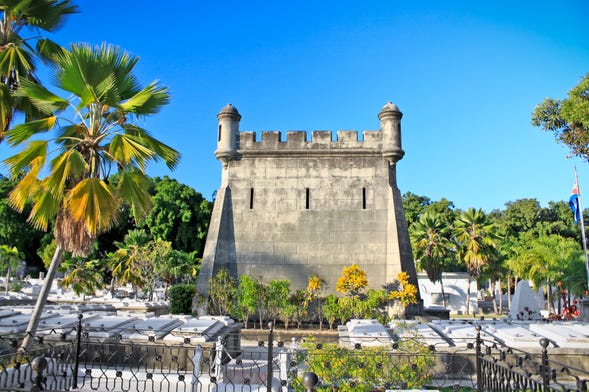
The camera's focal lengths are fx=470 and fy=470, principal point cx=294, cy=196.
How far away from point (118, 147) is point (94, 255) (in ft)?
126

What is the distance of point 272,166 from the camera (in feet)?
58.2

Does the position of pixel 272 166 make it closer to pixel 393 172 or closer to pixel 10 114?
pixel 393 172

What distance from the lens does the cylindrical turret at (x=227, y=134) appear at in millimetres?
17672

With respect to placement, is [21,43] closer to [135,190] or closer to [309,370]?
[135,190]

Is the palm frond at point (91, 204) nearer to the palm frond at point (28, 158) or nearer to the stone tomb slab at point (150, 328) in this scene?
the palm frond at point (28, 158)

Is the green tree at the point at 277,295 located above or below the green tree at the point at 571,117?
below

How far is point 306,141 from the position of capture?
1781cm

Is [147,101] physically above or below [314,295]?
above

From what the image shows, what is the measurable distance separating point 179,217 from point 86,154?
3020 cm

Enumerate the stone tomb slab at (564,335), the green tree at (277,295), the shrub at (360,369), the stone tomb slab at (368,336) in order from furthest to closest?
the green tree at (277,295)
the stone tomb slab at (564,335)
the stone tomb slab at (368,336)
the shrub at (360,369)

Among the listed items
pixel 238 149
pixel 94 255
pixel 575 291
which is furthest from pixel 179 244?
pixel 575 291

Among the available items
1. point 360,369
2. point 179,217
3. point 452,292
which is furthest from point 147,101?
point 452,292

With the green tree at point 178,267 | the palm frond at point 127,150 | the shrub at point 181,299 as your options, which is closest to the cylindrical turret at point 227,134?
the shrub at point 181,299

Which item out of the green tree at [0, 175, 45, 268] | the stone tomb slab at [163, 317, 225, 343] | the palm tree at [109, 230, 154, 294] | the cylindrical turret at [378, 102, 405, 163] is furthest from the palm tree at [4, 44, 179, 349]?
the green tree at [0, 175, 45, 268]
